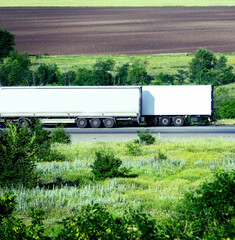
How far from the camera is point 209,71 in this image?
85.9 metres

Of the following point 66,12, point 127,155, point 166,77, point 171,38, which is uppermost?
point 66,12

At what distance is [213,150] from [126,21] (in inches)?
4956

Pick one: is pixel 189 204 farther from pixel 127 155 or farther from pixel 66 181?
pixel 127 155

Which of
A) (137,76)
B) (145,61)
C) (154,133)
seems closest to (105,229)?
(154,133)

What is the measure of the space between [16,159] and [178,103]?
24680 mm

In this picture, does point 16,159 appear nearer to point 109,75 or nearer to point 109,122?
point 109,122

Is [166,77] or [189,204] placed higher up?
[166,77]

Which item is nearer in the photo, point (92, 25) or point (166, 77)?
point (166, 77)

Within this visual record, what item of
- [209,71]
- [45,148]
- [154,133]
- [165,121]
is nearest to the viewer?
[45,148]

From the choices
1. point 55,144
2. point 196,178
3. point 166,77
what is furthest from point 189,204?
point 166,77

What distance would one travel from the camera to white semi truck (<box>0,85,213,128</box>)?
3653 cm

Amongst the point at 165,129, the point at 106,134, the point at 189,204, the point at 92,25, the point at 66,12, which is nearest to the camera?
the point at 189,204

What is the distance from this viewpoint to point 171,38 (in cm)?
12925

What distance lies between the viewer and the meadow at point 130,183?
11.0m
